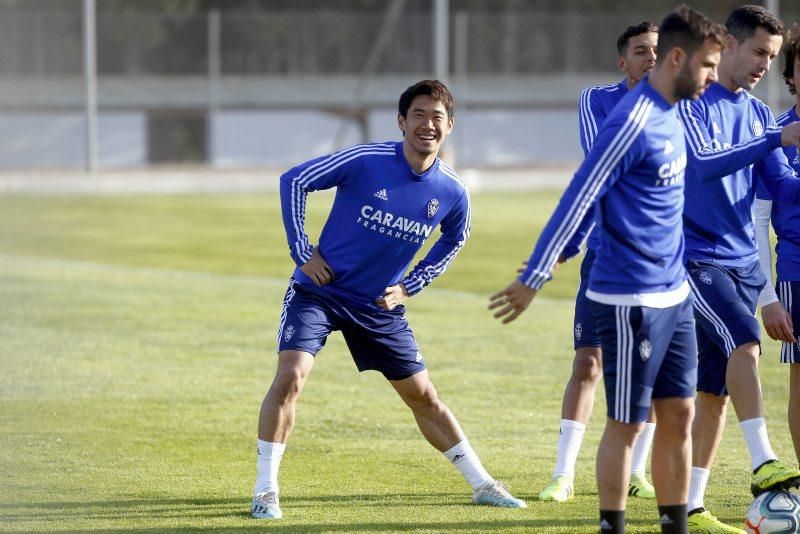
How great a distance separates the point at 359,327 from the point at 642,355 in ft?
5.90

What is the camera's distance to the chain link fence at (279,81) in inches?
1335

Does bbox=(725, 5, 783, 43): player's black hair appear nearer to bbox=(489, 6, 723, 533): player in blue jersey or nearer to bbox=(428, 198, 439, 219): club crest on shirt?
bbox=(489, 6, 723, 533): player in blue jersey

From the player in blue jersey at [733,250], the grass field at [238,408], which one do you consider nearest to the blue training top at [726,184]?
the player in blue jersey at [733,250]

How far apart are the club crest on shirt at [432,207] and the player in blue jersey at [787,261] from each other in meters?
1.57

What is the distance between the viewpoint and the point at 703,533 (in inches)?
251

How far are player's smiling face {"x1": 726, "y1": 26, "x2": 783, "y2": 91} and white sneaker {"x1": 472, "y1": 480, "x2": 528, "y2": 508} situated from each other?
2255 millimetres

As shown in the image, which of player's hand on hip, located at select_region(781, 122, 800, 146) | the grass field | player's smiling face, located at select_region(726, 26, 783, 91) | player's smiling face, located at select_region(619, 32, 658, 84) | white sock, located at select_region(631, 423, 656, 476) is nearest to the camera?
player's hand on hip, located at select_region(781, 122, 800, 146)

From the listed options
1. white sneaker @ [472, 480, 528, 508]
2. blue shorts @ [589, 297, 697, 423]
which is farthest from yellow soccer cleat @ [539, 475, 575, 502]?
blue shorts @ [589, 297, 697, 423]

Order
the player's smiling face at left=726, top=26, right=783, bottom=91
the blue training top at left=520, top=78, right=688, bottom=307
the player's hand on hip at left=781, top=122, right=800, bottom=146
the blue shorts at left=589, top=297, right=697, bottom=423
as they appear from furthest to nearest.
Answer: the player's smiling face at left=726, top=26, right=783, bottom=91 < the player's hand on hip at left=781, top=122, right=800, bottom=146 < the blue shorts at left=589, top=297, right=697, bottom=423 < the blue training top at left=520, top=78, right=688, bottom=307

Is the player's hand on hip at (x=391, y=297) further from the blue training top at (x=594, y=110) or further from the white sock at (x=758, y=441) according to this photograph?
the white sock at (x=758, y=441)

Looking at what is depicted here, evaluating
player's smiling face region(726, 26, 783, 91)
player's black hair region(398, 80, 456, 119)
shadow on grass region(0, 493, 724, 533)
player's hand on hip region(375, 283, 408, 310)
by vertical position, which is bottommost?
shadow on grass region(0, 493, 724, 533)

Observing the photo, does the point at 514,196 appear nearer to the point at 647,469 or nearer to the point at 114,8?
the point at 114,8

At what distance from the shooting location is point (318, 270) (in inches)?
270

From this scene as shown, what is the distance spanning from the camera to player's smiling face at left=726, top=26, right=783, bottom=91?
6.59m
